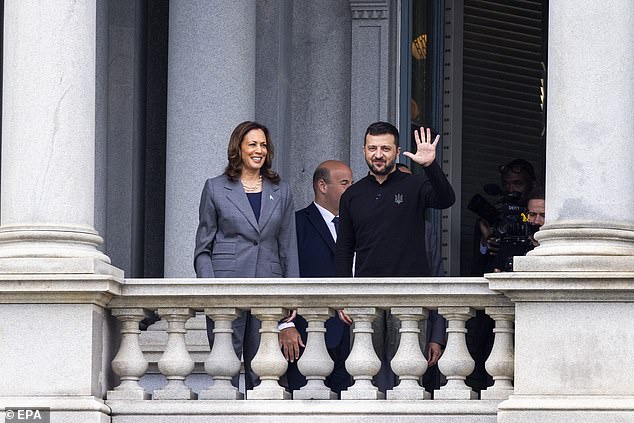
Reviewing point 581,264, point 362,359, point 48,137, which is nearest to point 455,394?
point 362,359

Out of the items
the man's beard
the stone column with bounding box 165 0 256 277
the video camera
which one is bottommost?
the video camera

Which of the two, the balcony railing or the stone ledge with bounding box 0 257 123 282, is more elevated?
the stone ledge with bounding box 0 257 123 282

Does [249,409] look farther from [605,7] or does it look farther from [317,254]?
[605,7]

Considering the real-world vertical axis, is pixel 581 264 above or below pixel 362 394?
above

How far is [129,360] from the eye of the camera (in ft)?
62.2

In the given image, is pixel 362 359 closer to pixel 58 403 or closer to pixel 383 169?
pixel 383 169

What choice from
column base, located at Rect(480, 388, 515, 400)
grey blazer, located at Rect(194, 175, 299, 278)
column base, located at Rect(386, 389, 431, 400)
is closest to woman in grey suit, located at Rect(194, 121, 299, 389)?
grey blazer, located at Rect(194, 175, 299, 278)

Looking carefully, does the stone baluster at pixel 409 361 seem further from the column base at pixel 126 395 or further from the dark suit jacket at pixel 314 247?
the column base at pixel 126 395

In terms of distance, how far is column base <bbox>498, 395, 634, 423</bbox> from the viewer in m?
17.6

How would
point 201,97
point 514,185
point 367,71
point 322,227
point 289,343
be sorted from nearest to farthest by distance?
point 289,343, point 322,227, point 514,185, point 201,97, point 367,71

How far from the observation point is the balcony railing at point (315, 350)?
1838 cm

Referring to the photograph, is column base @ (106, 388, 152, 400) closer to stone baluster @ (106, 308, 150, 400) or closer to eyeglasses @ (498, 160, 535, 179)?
stone baluster @ (106, 308, 150, 400)

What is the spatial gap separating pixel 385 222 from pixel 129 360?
241cm

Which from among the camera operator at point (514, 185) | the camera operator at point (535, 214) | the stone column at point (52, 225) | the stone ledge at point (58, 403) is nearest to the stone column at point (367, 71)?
the camera operator at point (514, 185)
